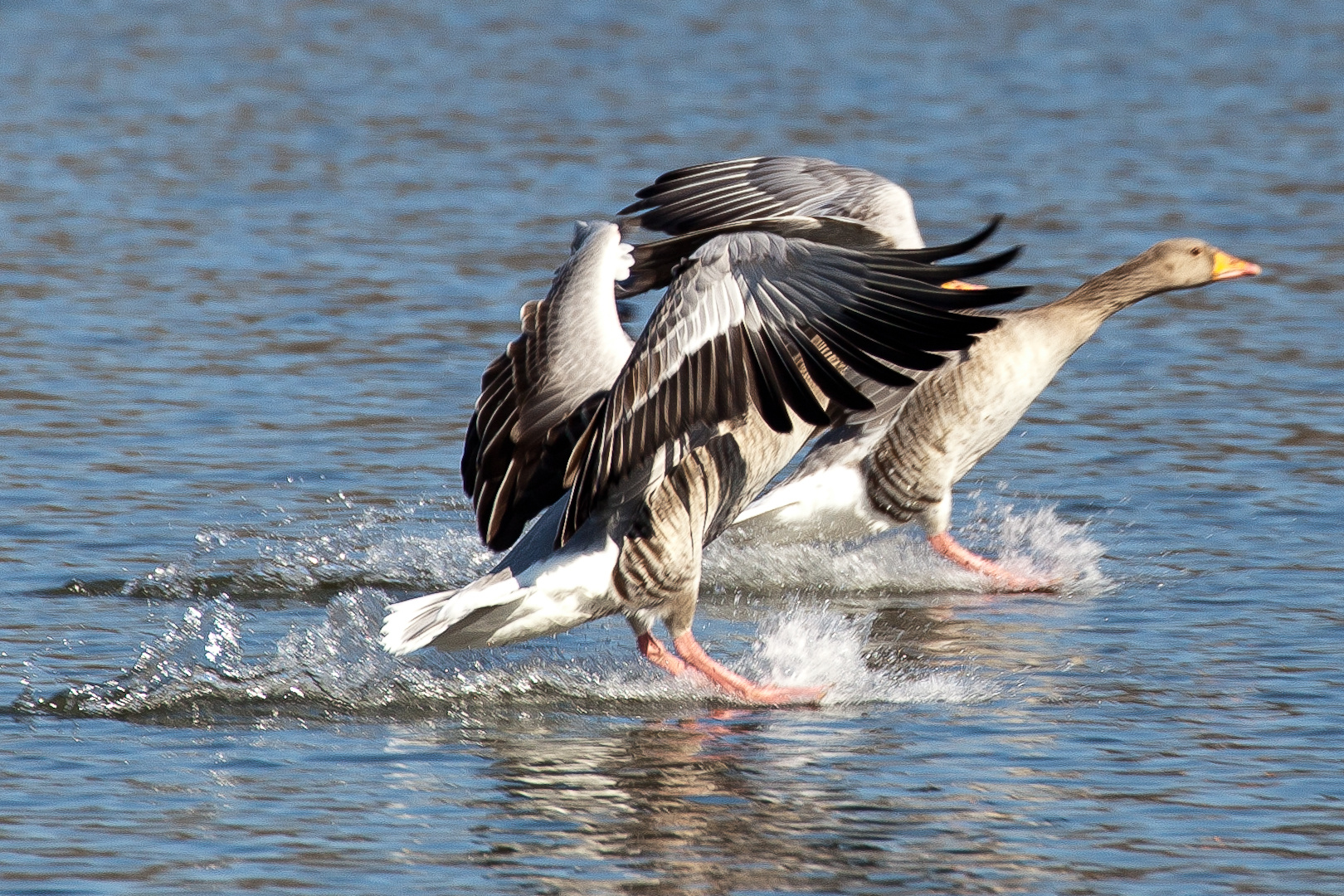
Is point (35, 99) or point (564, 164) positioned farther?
point (35, 99)

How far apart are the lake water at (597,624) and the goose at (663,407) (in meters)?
0.36

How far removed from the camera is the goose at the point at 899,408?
31.1ft

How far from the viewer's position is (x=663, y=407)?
7000mm

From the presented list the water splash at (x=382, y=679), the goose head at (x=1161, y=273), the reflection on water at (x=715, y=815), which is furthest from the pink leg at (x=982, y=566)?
the reflection on water at (x=715, y=815)

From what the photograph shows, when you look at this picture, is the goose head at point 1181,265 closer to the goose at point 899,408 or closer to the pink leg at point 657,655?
the goose at point 899,408

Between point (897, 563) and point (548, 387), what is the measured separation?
2.59m

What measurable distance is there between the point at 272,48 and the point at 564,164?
8868 millimetres

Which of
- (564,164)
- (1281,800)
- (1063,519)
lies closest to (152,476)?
(1063,519)

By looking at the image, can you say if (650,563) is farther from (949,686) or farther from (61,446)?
(61,446)

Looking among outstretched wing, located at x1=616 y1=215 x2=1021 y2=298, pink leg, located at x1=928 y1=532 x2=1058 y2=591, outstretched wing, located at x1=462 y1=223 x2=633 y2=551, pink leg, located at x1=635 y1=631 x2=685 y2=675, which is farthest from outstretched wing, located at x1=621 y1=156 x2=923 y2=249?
pink leg, located at x1=635 y1=631 x2=685 y2=675

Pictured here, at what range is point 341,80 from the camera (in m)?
24.7

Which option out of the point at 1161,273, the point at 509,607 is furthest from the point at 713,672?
the point at 1161,273

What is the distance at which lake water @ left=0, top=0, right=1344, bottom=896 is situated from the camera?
6172 mm

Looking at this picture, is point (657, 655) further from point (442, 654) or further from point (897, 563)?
point (897, 563)
